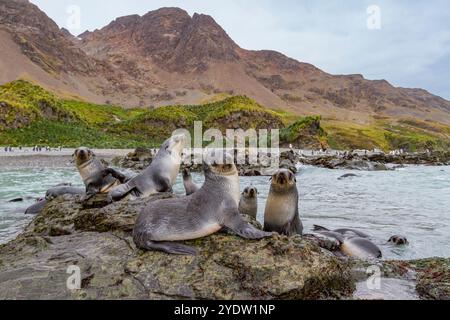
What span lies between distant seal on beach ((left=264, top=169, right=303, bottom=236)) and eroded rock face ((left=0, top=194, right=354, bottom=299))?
269cm

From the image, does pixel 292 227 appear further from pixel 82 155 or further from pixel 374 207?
pixel 374 207

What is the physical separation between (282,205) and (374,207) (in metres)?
10.3

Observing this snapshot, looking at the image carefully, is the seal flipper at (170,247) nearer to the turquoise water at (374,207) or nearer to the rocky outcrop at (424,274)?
the rocky outcrop at (424,274)

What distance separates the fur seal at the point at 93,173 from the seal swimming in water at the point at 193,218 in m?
5.24

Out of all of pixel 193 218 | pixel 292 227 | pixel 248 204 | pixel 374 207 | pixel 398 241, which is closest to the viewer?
pixel 193 218

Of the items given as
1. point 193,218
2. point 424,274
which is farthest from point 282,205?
point 193,218

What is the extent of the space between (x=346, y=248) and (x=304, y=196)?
13065mm

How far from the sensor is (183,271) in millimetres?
5172

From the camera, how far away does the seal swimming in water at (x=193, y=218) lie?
5680 mm

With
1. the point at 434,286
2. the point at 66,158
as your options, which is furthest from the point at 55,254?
the point at 66,158

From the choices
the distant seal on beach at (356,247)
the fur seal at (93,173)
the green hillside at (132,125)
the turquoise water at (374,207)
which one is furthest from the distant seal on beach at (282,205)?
the green hillside at (132,125)

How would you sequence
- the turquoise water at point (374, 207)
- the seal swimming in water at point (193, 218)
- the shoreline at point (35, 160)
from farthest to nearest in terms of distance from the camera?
1. the shoreline at point (35, 160)
2. the turquoise water at point (374, 207)
3. the seal swimming in water at point (193, 218)

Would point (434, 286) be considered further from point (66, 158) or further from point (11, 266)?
point (66, 158)

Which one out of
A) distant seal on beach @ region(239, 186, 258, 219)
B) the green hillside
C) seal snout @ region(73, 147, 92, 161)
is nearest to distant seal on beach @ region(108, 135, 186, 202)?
seal snout @ region(73, 147, 92, 161)
